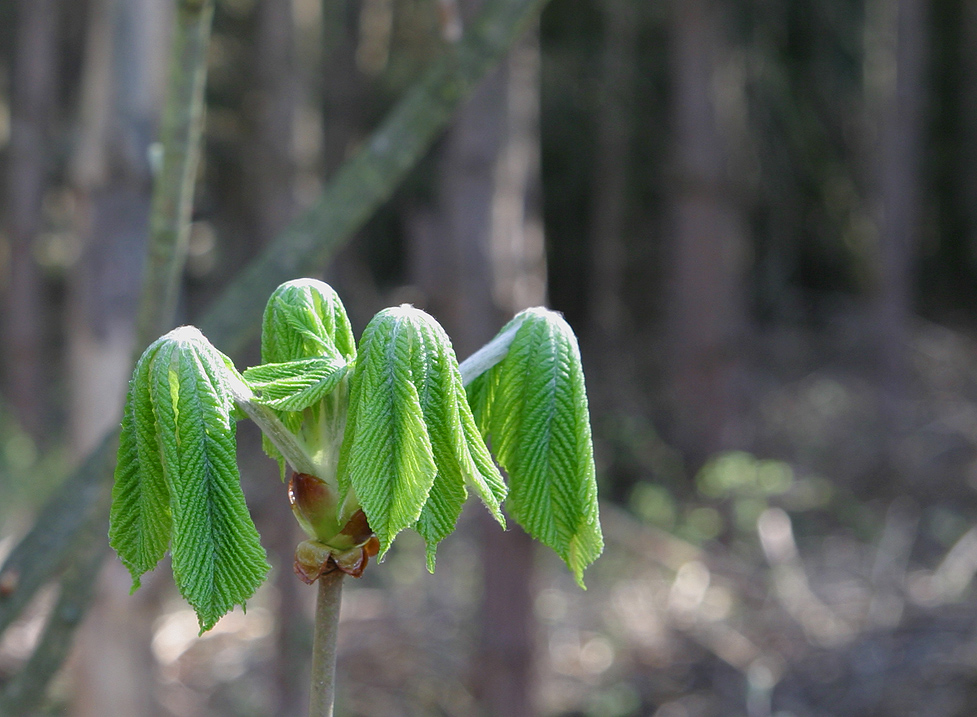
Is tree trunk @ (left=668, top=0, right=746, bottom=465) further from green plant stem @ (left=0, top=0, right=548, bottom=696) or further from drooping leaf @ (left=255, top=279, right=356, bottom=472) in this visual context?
drooping leaf @ (left=255, top=279, right=356, bottom=472)

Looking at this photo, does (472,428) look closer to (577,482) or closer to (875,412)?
(577,482)

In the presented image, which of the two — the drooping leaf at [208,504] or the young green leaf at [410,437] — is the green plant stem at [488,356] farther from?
the drooping leaf at [208,504]

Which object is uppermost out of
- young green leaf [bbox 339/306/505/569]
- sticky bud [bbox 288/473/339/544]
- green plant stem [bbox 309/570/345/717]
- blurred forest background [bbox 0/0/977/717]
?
young green leaf [bbox 339/306/505/569]

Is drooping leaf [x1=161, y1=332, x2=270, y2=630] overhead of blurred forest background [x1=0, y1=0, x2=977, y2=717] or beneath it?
overhead

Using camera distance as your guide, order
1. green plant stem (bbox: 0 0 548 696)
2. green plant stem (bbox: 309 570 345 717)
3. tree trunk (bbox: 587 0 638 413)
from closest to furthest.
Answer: green plant stem (bbox: 309 570 345 717), green plant stem (bbox: 0 0 548 696), tree trunk (bbox: 587 0 638 413)

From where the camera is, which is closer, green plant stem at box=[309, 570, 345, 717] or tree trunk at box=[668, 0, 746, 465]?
green plant stem at box=[309, 570, 345, 717]

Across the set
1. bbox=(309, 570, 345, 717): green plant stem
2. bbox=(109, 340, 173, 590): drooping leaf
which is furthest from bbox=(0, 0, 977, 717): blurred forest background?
bbox=(309, 570, 345, 717): green plant stem
